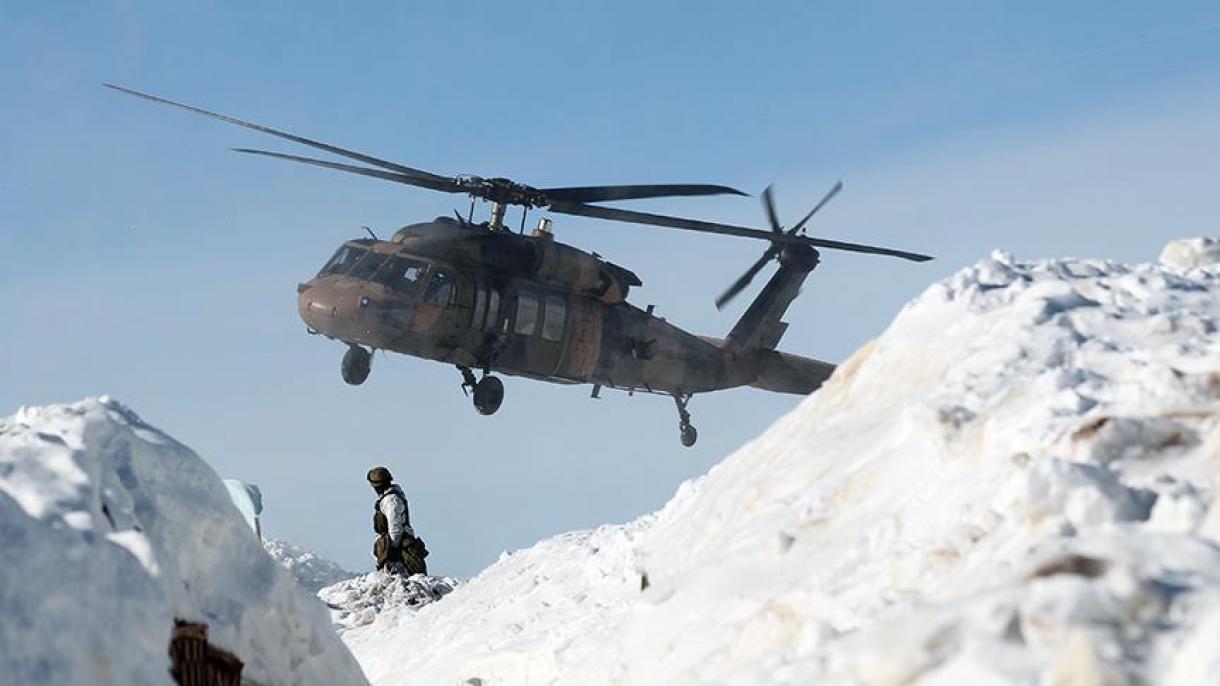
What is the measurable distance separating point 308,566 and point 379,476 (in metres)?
4.48

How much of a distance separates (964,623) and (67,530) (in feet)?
10.8

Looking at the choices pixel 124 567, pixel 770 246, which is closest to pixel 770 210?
pixel 770 246

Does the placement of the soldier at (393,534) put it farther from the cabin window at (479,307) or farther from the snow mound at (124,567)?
the snow mound at (124,567)

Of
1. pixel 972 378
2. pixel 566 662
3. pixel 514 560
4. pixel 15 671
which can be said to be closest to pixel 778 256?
pixel 514 560

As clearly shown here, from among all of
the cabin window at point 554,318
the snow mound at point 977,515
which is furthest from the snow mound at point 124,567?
the cabin window at point 554,318

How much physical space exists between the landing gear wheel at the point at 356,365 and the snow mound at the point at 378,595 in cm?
474

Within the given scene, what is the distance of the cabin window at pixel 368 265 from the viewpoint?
19.0m

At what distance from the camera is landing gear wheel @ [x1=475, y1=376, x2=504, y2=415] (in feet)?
68.1

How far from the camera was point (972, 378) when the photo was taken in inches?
249

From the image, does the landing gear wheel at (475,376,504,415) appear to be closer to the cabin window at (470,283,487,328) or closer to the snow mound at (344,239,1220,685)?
the cabin window at (470,283,487,328)

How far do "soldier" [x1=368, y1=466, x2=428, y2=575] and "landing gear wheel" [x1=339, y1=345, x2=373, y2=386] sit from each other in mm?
4066

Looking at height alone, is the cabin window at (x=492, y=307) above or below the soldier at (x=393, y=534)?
above

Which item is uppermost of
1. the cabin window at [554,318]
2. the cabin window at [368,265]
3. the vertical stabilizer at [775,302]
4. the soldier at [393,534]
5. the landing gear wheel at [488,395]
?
the vertical stabilizer at [775,302]

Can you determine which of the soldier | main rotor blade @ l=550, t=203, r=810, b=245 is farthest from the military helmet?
main rotor blade @ l=550, t=203, r=810, b=245
